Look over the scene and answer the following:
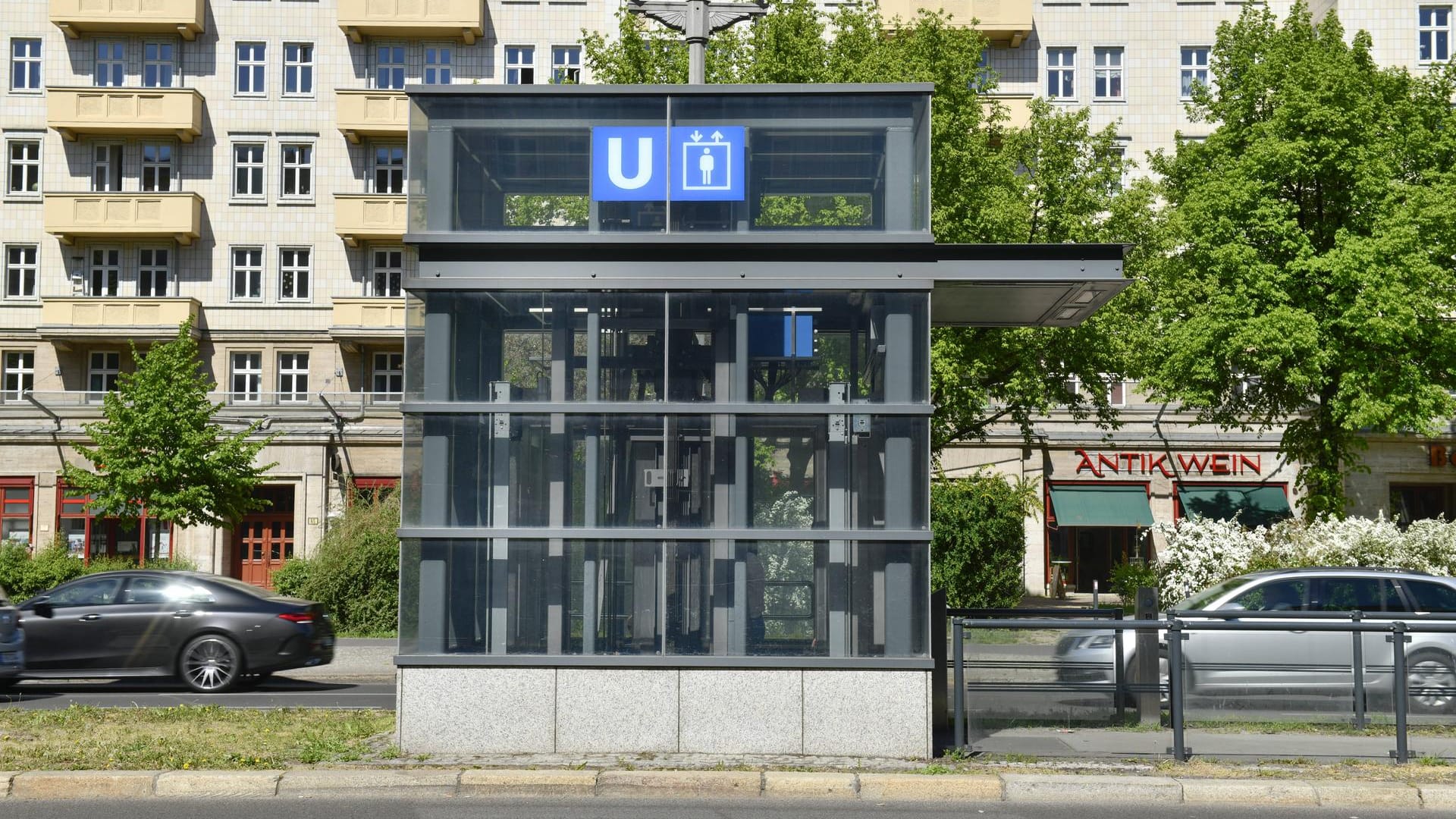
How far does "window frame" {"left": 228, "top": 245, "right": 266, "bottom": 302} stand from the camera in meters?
39.1

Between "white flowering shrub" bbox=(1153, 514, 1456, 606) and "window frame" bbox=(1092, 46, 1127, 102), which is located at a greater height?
"window frame" bbox=(1092, 46, 1127, 102)

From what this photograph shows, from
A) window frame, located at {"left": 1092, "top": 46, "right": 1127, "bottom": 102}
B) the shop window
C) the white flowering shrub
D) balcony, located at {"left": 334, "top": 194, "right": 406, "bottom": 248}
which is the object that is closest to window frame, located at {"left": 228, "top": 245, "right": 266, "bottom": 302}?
balcony, located at {"left": 334, "top": 194, "right": 406, "bottom": 248}

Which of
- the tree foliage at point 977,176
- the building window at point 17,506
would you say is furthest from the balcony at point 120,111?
the tree foliage at point 977,176

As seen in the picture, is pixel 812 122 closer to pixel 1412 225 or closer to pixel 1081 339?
pixel 1081 339

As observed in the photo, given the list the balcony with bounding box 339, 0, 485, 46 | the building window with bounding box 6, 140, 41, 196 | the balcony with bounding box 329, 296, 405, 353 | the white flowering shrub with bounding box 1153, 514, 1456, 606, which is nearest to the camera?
the white flowering shrub with bounding box 1153, 514, 1456, 606

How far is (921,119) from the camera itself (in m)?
10.8

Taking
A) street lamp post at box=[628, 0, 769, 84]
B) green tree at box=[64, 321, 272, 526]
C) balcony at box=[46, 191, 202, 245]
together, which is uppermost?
balcony at box=[46, 191, 202, 245]

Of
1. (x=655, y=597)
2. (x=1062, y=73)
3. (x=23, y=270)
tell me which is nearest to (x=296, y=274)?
(x=23, y=270)

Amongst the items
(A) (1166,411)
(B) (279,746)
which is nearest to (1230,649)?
(B) (279,746)

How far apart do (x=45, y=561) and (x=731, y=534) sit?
22.6 m

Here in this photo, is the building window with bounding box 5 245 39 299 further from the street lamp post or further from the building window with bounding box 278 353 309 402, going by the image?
the street lamp post

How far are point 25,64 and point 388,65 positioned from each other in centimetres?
989

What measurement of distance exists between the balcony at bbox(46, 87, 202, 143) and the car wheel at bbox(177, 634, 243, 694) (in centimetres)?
2545

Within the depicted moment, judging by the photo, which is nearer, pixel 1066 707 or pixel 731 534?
pixel 731 534
